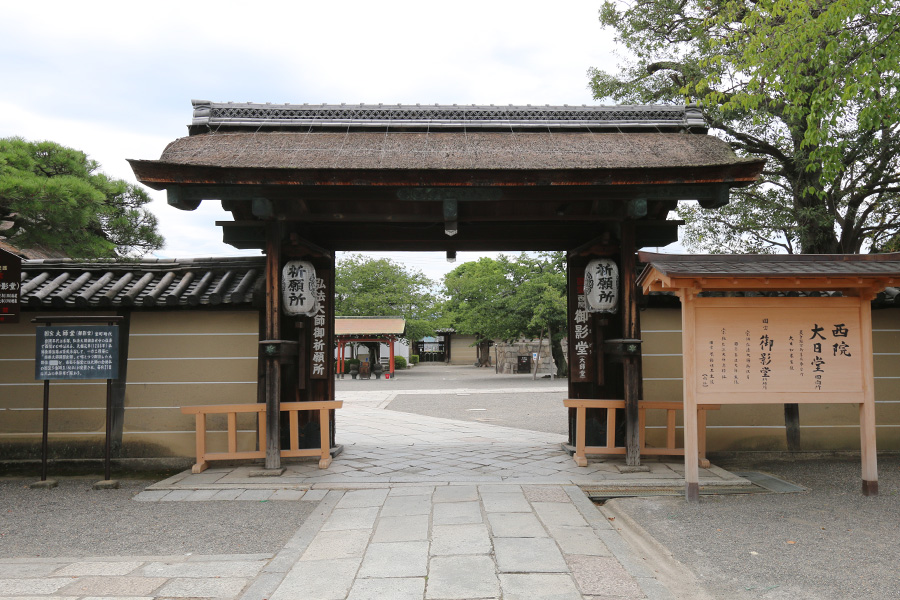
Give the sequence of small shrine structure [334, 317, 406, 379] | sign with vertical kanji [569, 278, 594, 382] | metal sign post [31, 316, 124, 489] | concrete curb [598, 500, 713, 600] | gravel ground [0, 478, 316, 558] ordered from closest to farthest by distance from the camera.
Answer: concrete curb [598, 500, 713, 600] → gravel ground [0, 478, 316, 558] → metal sign post [31, 316, 124, 489] → sign with vertical kanji [569, 278, 594, 382] → small shrine structure [334, 317, 406, 379]

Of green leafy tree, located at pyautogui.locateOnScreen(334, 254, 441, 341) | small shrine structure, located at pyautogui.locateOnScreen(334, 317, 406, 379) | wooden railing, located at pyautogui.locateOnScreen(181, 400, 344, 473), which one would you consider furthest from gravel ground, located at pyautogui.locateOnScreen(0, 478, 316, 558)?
green leafy tree, located at pyautogui.locateOnScreen(334, 254, 441, 341)

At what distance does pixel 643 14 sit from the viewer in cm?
1388

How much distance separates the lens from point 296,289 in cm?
662

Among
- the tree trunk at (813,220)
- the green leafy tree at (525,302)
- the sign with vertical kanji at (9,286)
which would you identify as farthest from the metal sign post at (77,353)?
the green leafy tree at (525,302)

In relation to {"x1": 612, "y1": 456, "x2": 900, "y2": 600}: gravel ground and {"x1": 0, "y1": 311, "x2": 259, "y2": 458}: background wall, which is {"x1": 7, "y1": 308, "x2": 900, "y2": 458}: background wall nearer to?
{"x1": 0, "y1": 311, "x2": 259, "y2": 458}: background wall

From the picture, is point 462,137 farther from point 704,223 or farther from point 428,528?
point 704,223

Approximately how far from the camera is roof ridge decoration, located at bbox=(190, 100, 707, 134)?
292 inches

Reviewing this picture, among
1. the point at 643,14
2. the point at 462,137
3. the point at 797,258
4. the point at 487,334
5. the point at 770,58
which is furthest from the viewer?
the point at 487,334

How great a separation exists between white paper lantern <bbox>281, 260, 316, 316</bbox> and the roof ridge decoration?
206cm

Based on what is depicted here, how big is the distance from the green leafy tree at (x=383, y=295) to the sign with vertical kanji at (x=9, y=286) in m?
26.9

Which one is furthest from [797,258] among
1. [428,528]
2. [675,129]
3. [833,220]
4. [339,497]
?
[833,220]

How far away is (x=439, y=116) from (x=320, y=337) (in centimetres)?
333

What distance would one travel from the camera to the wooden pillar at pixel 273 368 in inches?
251

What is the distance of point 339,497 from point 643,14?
531 inches
